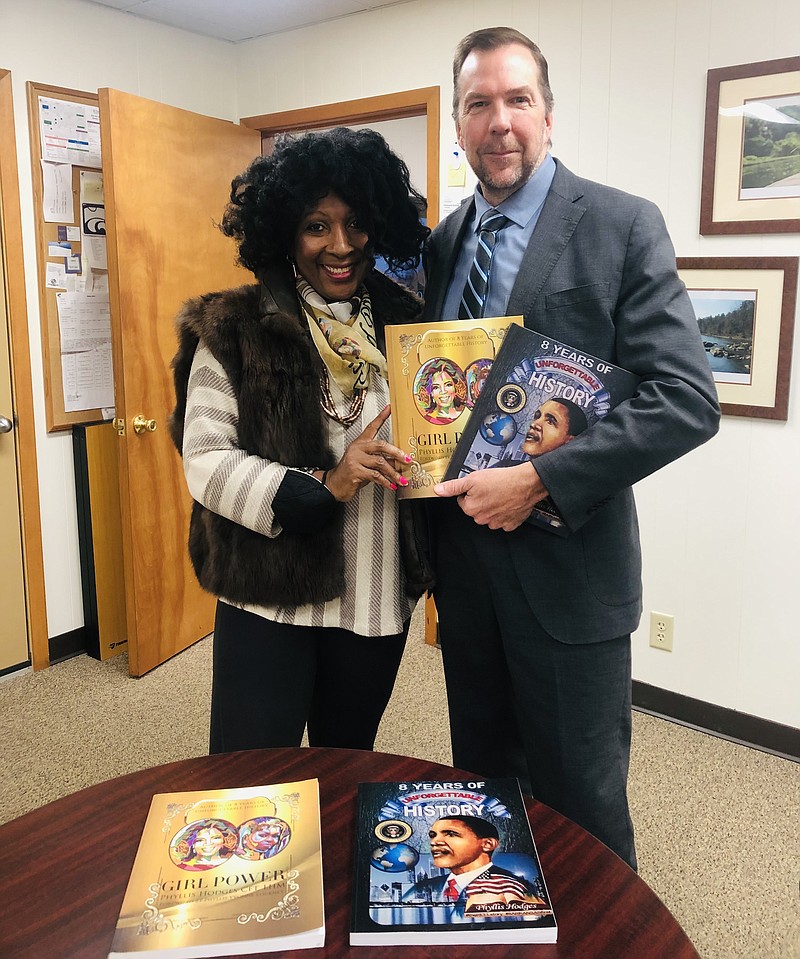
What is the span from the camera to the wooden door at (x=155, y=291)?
9.22ft

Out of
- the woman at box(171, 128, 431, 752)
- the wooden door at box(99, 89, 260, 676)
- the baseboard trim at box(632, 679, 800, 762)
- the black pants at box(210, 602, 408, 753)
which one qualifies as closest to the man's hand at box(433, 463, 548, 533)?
the woman at box(171, 128, 431, 752)

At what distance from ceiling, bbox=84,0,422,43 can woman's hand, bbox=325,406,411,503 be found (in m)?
2.20

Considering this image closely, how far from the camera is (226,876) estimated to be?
3.17 ft

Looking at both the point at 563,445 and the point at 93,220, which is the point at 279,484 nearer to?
the point at 563,445

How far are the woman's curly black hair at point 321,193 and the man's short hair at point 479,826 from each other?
1010 mm

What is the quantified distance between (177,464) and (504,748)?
1.89 m

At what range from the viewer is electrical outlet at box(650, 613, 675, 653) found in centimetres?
268

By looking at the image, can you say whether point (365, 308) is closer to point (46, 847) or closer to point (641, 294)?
point (641, 294)

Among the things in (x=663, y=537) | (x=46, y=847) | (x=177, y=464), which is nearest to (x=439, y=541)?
(x=46, y=847)

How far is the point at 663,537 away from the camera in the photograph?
2.64 metres

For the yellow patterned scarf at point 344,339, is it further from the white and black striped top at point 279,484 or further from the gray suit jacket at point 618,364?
the gray suit jacket at point 618,364

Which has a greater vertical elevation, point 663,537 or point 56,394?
point 56,394

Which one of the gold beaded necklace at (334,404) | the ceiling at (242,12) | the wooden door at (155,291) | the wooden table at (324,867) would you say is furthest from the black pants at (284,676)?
the ceiling at (242,12)

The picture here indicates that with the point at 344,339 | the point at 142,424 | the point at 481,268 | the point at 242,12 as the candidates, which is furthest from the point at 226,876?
the point at 242,12
